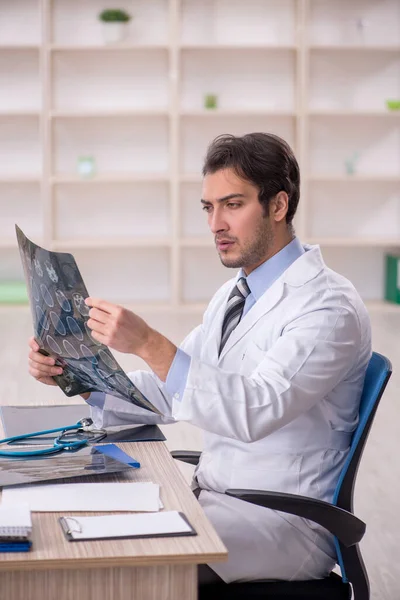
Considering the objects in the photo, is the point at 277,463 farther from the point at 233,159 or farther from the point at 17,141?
the point at 17,141

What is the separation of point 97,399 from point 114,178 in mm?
5760

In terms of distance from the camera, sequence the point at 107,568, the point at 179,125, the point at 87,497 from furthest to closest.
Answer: the point at 179,125 < the point at 87,497 < the point at 107,568

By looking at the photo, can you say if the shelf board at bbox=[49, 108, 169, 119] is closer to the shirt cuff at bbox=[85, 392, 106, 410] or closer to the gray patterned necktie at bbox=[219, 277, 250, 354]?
the gray patterned necktie at bbox=[219, 277, 250, 354]

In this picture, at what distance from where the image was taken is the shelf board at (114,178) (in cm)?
748

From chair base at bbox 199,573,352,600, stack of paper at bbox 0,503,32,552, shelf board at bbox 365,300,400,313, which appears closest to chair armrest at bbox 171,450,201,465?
chair base at bbox 199,573,352,600

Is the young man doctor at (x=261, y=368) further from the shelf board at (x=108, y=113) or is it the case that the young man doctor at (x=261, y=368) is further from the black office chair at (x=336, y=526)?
the shelf board at (x=108, y=113)

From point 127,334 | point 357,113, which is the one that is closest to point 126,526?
point 127,334

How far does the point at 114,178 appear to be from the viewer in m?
7.51

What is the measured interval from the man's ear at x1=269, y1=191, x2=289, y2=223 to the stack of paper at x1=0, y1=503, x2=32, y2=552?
33.2 inches

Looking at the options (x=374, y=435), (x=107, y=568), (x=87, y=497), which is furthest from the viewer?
(x=374, y=435)

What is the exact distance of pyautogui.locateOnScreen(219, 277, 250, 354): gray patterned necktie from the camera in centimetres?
195

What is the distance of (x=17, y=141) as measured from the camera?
309 inches

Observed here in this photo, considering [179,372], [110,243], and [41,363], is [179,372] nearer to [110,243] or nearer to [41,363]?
[41,363]

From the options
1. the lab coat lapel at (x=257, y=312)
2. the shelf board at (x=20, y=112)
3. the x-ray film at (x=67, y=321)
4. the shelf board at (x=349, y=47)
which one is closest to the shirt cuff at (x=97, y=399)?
the x-ray film at (x=67, y=321)
